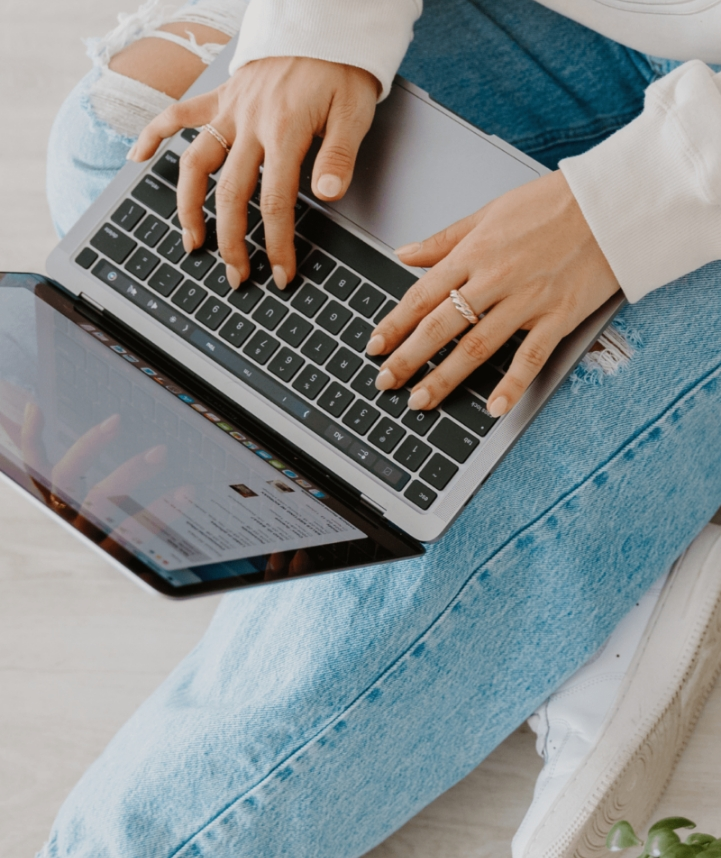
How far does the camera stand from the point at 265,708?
69 cm

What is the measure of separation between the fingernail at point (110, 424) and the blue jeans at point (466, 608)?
9.6 inches

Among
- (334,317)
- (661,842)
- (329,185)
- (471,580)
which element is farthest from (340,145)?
(661,842)

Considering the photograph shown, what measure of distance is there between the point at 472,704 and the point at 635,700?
0.58 ft

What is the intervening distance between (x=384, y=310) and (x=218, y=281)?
14 cm

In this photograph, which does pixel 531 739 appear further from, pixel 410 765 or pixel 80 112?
pixel 80 112

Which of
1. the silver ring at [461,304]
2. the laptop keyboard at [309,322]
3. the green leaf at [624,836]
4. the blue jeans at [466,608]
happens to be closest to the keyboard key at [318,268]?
the laptop keyboard at [309,322]

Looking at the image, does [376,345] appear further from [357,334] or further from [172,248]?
[172,248]

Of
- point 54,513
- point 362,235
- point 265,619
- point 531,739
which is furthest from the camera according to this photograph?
point 531,739

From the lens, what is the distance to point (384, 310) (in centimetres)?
63

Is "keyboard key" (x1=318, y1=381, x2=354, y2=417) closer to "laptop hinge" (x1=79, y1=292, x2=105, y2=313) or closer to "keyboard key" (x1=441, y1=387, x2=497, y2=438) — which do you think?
"keyboard key" (x1=441, y1=387, x2=497, y2=438)

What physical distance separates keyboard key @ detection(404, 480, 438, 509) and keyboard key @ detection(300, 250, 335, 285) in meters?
0.18

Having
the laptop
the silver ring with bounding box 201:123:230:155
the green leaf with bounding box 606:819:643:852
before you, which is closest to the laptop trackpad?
the laptop

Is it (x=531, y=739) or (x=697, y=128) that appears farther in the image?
(x=531, y=739)

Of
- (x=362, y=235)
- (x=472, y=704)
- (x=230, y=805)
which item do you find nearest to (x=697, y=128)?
(x=362, y=235)
